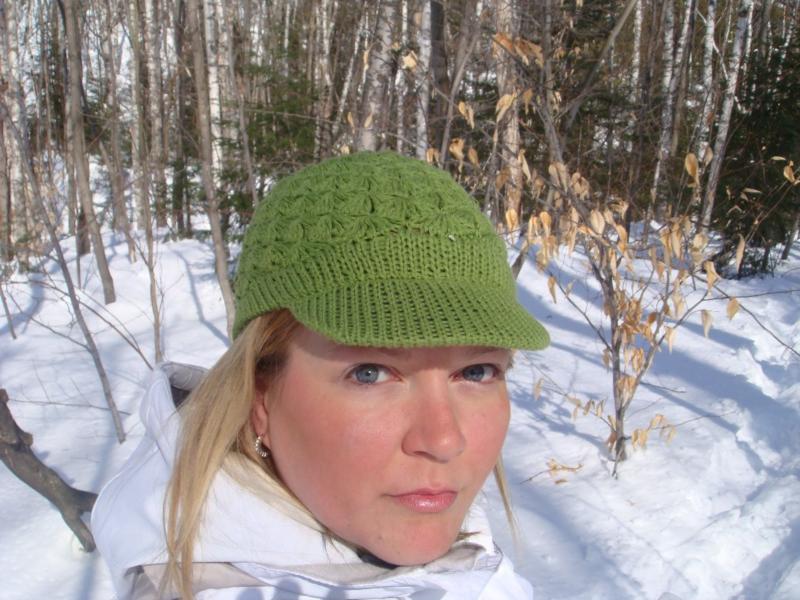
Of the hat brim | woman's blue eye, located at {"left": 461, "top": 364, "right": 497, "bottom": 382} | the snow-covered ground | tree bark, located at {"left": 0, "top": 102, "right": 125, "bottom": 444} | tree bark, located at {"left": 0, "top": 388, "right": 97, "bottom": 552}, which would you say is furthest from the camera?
tree bark, located at {"left": 0, "top": 102, "right": 125, "bottom": 444}

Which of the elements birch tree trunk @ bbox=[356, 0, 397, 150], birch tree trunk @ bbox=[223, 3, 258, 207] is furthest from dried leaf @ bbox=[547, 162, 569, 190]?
birch tree trunk @ bbox=[223, 3, 258, 207]

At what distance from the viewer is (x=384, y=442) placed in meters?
0.88

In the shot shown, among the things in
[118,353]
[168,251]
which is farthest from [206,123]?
[168,251]

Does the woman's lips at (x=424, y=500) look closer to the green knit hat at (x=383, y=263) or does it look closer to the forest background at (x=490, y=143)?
the green knit hat at (x=383, y=263)

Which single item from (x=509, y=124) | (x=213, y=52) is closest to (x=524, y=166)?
(x=509, y=124)

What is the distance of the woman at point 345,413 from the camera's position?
2.91ft

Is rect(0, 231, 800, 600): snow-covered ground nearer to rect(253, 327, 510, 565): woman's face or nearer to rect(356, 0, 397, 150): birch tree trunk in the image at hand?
rect(253, 327, 510, 565): woman's face

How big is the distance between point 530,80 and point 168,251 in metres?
7.90

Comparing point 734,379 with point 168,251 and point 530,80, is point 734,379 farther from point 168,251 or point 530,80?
point 168,251

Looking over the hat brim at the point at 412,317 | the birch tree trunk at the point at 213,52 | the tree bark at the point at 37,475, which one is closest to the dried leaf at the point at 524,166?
the hat brim at the point at 412,317

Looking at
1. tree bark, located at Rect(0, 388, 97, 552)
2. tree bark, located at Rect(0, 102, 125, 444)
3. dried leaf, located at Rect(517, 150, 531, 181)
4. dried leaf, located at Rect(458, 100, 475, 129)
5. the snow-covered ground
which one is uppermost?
dried leaf, located at Rect(458, 100, 475, 129)

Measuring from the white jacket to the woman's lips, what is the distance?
0.33 ft

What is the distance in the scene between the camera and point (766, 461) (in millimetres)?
3904

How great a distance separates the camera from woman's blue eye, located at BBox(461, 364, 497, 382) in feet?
3.20
